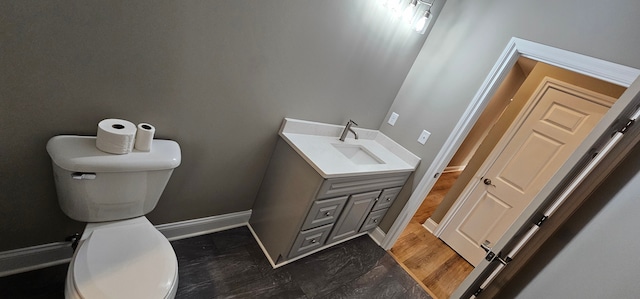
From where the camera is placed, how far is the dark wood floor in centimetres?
126

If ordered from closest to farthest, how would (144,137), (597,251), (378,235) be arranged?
(597,251)
(144,137)
(378,235)

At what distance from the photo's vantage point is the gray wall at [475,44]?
57.4 inches

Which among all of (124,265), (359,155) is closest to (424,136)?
(359,155)

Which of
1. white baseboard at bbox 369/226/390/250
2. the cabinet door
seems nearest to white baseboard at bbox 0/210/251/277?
the cabinet door

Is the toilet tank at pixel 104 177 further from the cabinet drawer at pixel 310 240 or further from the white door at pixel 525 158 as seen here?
the white door at pixel 525 158

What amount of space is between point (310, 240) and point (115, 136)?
4.33 ft

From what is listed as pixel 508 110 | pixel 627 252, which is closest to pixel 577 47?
pixel 508 110

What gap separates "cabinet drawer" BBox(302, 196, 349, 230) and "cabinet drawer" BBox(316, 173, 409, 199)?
0.05 m

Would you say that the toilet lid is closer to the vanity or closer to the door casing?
the vanity

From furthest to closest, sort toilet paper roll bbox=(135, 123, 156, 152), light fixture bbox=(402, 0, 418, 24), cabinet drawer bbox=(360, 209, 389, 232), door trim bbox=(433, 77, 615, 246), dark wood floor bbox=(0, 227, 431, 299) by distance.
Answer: cabinet drawer bbox=(360, 209, 389, 232) < door trim bbox=(433, 77, 615, 246) < light fixture bbox=(402, 0, 418, 24) < dark wood floor bbox=(0, 227, 431, 299) < toilet paper roll bbox=(135, 123, 156, 152)

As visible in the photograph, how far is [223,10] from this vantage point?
3.91 ft

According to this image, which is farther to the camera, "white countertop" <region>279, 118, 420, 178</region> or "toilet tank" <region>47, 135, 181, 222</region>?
"white countertop" <region>279, 118, 420, 178</region>

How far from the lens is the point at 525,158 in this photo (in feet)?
7.45

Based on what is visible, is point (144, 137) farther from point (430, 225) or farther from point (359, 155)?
point (430, 225)
